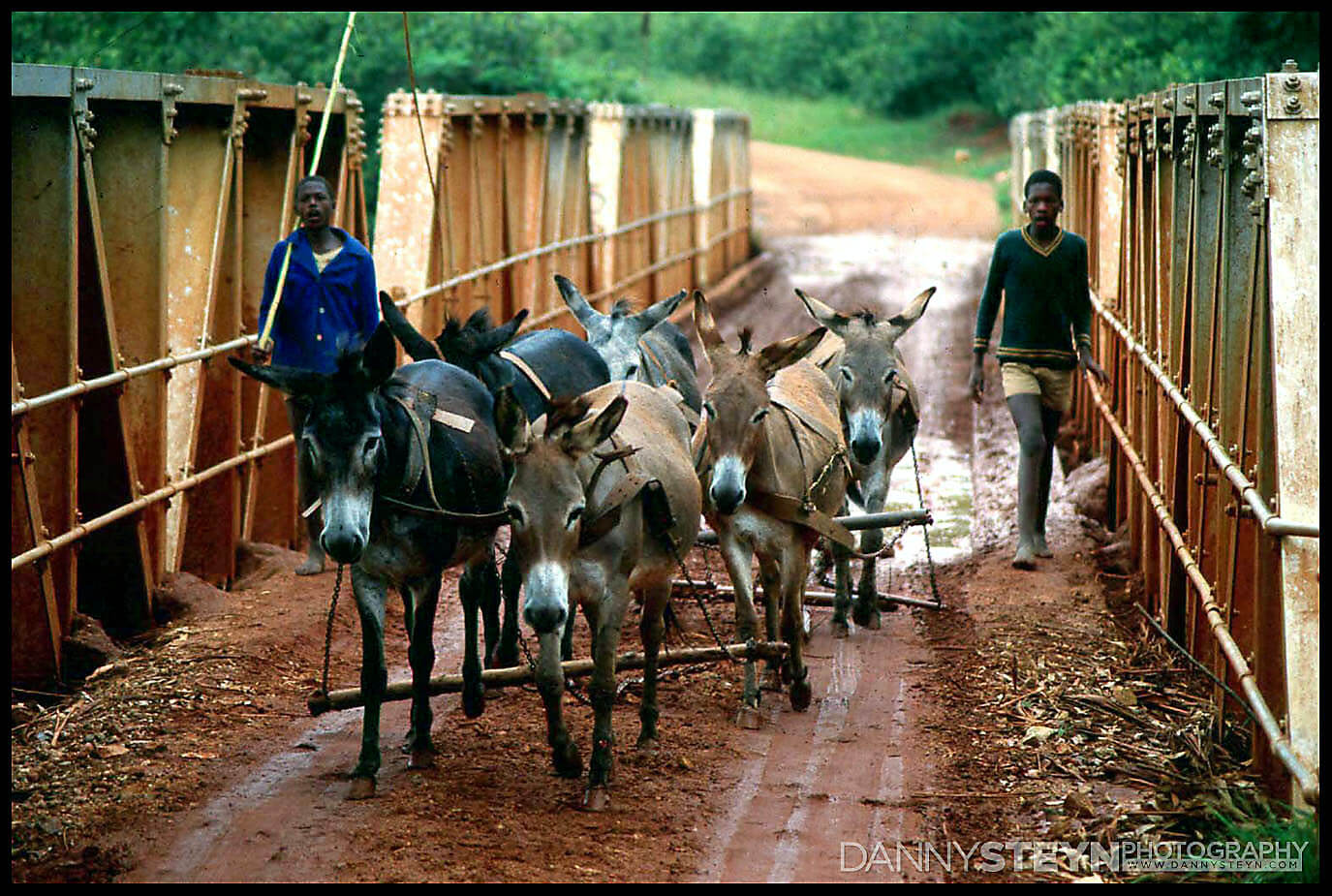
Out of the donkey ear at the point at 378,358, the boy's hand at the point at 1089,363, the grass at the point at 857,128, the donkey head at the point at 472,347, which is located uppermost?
the grass at the point at 857,128

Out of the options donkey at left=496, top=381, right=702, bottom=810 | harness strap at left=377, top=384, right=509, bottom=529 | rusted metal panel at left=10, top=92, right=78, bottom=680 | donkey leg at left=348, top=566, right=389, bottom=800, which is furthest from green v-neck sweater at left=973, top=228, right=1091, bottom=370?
rusted metal panel at left=10, top=92, right=78, bottom=680

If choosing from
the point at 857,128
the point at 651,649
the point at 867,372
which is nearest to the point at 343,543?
the point at 651,649

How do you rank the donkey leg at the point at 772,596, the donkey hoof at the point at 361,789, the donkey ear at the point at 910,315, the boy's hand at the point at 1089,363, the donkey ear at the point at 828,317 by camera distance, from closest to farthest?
the donkey hoof at the point at 361,789 < the donkey leg at the point at 772,596 < the donkey ear at the point at 910,315 < the donkey ear at the point at 828,317 < the boy's hand at the point at 1089,363

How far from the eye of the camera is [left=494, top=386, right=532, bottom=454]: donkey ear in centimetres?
594

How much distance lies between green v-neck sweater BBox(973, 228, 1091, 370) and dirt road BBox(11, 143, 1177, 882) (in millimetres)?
1443

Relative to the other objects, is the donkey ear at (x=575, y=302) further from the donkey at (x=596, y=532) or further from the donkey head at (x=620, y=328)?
the donkey at (x=596, y=532)

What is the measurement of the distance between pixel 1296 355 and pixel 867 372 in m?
3.70

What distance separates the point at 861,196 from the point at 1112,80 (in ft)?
27.8

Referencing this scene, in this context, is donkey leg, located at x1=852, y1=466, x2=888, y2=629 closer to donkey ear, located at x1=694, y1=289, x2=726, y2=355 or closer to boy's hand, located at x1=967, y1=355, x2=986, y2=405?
boy's hand, located at x1=967, y1=355, x2=986, y2=405

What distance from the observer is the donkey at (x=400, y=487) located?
5.87 m

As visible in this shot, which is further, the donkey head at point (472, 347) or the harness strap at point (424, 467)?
the donkey head at point (472, 347)

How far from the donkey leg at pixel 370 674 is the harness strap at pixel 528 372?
1814mm

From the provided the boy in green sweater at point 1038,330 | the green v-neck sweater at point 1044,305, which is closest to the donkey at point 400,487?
the boy in green sweater at point 1038,330

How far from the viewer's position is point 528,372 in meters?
8.11
